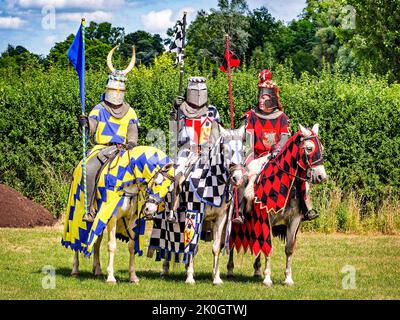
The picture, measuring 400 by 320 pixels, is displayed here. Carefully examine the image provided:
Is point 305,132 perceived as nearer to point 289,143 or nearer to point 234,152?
point 289,143

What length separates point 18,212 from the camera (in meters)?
20.0

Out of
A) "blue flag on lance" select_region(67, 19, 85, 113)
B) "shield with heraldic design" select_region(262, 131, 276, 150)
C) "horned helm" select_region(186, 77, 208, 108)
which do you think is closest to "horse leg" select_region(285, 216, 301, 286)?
"shield with heraldic design" select_region(262, 131, 276, 150)

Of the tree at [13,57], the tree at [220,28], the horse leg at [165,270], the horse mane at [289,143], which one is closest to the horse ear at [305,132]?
the horse mane at [289,143]

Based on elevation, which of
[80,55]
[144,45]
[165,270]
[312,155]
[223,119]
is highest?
[144,45]

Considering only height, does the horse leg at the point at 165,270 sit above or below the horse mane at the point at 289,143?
below

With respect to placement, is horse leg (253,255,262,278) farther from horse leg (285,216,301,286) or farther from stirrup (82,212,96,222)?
stirrup (82,212,96,222)

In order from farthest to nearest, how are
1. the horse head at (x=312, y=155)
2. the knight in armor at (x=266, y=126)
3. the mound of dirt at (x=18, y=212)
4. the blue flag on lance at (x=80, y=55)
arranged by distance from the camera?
1. the mound of dirt at (x=18, y=212)
2. the knight in armor at (x=266, y=126)
3. the blue flag on lance at (x=80, y=55)
4. the horse head at (x=312, y=155)

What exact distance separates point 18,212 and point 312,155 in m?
8.88

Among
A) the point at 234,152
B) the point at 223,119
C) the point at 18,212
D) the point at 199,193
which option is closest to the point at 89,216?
the point at 199,193

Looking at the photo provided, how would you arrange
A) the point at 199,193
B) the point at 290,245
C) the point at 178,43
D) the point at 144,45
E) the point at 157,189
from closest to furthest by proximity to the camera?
the point at 157,189 → the point at 199,193 → the point at 290,245 → the point at 178,43 → the point at 144,45

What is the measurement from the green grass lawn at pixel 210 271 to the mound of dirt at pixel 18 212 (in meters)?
0.58

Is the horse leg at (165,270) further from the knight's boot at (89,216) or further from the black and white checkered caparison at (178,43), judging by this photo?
the black and white checkered caparison at (178,43)

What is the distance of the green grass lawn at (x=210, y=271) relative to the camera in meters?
12.5

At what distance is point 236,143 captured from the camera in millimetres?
12523
